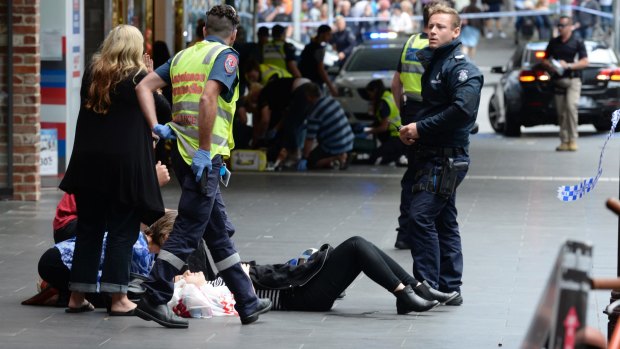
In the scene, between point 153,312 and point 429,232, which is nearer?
point 153,312

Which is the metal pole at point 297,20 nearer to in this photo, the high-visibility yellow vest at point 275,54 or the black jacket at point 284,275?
the high-visibility yellow vest at point 275,54

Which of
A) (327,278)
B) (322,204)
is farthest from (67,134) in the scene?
(327,278)

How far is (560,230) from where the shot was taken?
12547 mm

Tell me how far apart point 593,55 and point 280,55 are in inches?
195

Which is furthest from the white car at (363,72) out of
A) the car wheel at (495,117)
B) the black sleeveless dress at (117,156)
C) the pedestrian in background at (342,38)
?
the pedestrian in background at (342,38)

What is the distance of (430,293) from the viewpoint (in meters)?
8.57

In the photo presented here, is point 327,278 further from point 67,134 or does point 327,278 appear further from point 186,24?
point 186,24

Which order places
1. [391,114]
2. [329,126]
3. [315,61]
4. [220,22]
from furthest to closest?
[315,61]
[391,114]
[329,126]
[220,22]

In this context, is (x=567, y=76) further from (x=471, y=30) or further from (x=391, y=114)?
(x=471, y=30)

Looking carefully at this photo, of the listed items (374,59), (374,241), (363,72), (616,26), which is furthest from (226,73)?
(616,26)

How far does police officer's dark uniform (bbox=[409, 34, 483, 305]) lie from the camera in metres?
8.67

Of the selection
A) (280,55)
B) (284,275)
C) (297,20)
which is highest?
(280,55)

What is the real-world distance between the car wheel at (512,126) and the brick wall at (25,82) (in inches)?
428

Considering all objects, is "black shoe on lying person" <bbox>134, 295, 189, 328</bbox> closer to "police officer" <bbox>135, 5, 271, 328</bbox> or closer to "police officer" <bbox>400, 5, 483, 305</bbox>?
"police officer" <bbox>135, 5, 271, 328</bbox>
